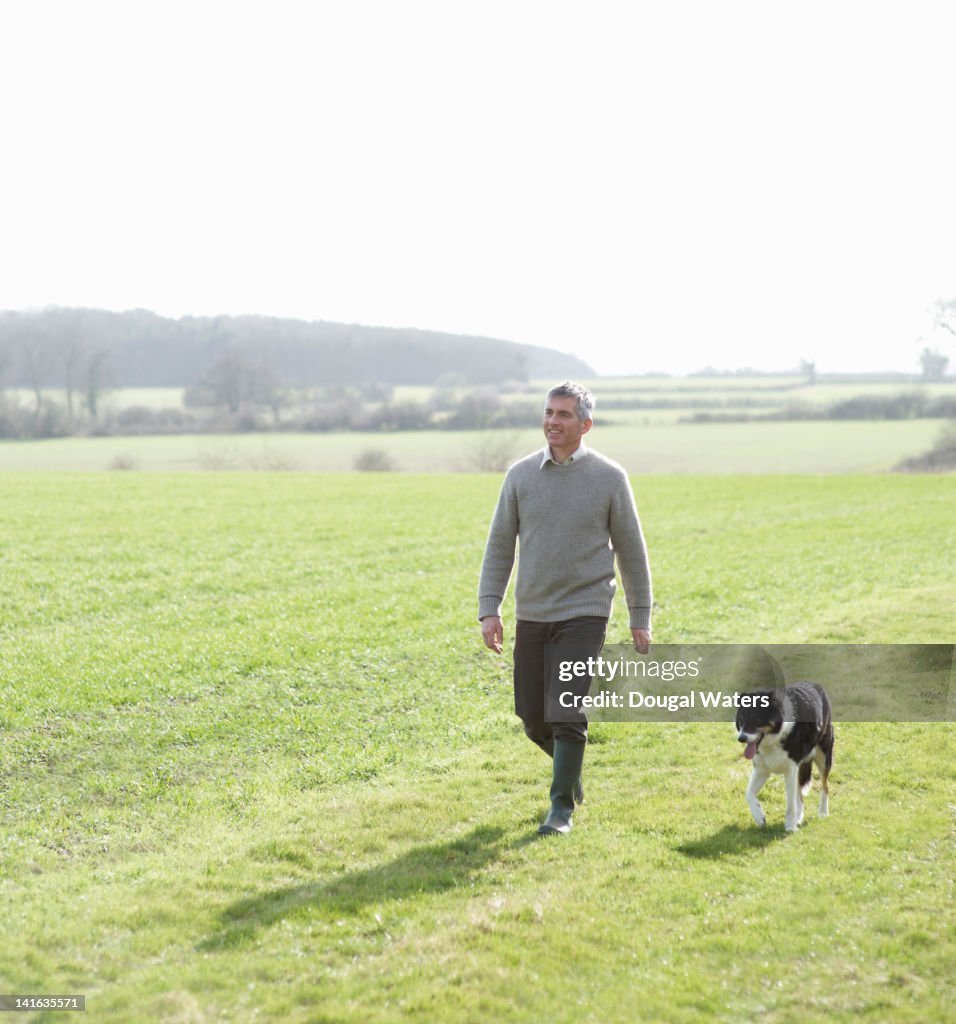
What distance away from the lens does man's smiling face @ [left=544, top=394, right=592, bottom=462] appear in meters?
7.27

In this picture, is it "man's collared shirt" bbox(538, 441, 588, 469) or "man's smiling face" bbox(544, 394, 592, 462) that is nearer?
"man's smiling face" bbox(544, 394, 592, 462)

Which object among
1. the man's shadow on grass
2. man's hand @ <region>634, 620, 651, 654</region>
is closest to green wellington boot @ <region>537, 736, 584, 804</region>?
the man's shadow on grass

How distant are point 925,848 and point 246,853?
4.40m

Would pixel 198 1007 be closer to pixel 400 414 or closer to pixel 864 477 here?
pixel 864 477

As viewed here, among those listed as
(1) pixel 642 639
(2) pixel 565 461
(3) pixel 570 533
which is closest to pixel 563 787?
(1) pixel 642 639

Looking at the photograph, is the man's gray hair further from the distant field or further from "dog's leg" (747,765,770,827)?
the distant field

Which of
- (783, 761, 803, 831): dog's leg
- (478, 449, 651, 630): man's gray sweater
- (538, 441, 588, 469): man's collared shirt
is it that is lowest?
(783, 761, 803, 831): dog's leg

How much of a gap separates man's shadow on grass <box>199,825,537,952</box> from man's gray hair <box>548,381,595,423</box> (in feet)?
9.41

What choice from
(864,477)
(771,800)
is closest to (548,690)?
(771,800)

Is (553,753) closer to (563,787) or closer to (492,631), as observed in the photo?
(563,787)

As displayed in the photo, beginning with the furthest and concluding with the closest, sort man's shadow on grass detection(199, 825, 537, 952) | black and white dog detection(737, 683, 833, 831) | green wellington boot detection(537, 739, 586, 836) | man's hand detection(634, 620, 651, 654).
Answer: man's hand detection(634, 620, 651, 654), green wellington boot detection(537, 739, 586, 836), black and white dog detection(737, 683, 833, 831), man's shadow on grass detection(199, 825, 537, 952)

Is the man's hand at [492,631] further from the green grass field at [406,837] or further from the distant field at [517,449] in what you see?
the distant field at [517,449]

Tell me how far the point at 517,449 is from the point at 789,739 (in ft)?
222

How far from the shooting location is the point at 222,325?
136000mm
